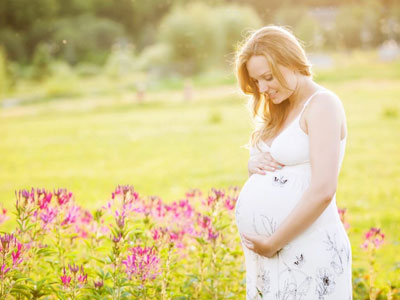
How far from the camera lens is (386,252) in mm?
4633

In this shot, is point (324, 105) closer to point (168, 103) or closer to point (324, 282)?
point (324, 282)

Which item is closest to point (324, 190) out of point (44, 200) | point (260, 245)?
point (260, 245)

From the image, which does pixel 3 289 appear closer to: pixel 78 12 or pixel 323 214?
pixel 323 214

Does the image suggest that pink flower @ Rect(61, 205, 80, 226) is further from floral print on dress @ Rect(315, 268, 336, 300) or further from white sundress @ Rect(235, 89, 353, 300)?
floral print on dress @ Rect(315, 268, 336, 300)

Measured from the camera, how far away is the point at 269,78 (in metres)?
2.14

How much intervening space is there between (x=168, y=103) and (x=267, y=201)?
2099 centimetres

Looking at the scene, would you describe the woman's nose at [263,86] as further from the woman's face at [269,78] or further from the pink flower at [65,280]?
the pink flower at [65,280]

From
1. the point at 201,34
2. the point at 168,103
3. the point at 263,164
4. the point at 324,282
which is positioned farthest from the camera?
the point at 201,34

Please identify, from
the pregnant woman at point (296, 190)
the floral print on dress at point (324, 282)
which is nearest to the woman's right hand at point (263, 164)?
Answer: the pregnant woman at point (296, 190)

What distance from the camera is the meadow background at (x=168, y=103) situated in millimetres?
7785

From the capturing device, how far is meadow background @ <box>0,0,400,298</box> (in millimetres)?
7785

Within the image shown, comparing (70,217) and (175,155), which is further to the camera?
(175,155)

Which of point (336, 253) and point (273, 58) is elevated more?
point (273, 58)

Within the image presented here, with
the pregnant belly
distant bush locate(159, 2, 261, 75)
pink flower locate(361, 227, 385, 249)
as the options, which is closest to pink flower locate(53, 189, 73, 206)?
the pregnant belly
